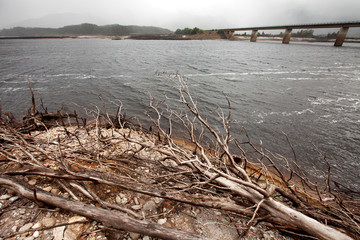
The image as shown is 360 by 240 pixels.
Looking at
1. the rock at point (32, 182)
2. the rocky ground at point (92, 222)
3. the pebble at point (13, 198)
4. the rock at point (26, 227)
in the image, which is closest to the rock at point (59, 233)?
the rocky ground at point (92, 222)

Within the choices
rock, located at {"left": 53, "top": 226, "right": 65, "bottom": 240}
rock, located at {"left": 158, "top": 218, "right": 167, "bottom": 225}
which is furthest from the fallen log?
rock, located at {"left": 158, "top": 218, "right": 167, "bottom": 225}

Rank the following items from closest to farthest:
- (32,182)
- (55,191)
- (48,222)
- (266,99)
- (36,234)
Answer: (36,234), (48,222), (55,191), (32,182), (266,99)

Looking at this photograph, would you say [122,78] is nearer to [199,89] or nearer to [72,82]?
[72,82]

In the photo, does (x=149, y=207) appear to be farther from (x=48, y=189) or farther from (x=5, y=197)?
(x=5, y=197)

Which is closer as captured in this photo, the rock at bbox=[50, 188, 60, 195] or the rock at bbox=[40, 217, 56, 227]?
the rock at bbox=[40, 217, 56, 227]

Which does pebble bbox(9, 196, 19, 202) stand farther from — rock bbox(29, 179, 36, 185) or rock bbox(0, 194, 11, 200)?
rock bbox(29, 179, 36, 185)

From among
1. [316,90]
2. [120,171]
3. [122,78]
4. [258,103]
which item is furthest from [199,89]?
[120,171]

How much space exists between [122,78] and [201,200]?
16.0 m

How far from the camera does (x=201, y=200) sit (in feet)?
9.06

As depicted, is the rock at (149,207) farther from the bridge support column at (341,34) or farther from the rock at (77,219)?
the bridge support column at (341,34)

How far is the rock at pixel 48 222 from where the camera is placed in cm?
256

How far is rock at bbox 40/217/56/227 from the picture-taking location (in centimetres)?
256

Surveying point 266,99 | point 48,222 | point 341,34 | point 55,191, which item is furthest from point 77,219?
point 341,34

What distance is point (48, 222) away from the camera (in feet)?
8.49
